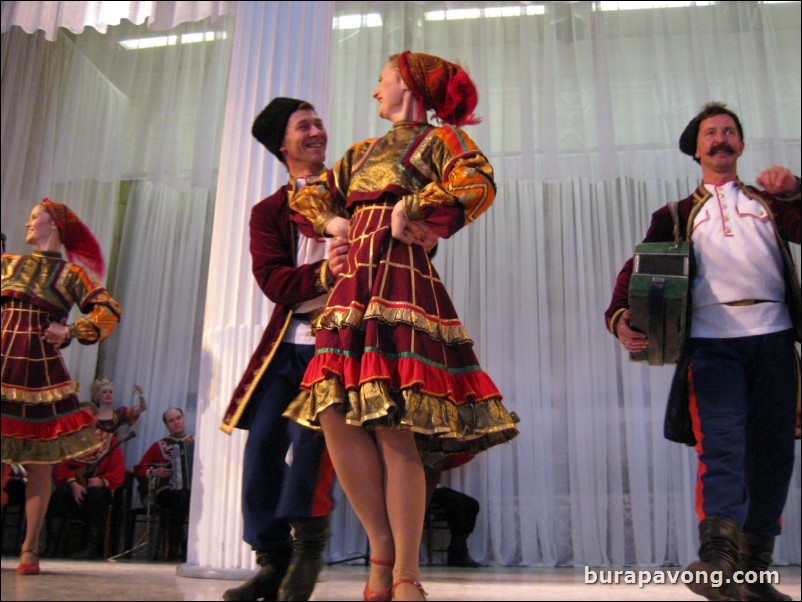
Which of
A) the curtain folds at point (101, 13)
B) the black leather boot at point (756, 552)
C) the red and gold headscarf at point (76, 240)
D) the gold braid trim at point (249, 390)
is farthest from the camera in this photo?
the curtain folds at point (101, 13)

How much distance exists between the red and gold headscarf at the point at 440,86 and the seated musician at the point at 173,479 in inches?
158

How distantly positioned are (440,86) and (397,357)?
802 mm

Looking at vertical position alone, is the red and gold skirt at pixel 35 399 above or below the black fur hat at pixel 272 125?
below

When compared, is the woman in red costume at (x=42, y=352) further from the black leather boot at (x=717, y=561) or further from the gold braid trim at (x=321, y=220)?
the black leather boot at (x=717, y=561)

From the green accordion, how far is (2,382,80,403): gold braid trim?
247 centimetres

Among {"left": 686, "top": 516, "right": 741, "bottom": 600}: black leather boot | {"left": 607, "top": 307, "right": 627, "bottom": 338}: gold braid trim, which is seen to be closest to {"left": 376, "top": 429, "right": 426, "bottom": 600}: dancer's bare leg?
{"left": 686, "top": 516, "right": 741, "bottom": 600}: black leather boot

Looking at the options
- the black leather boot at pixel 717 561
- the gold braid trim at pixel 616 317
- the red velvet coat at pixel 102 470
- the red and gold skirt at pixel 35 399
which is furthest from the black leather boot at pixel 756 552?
the red velvet coat at pixel 102 470

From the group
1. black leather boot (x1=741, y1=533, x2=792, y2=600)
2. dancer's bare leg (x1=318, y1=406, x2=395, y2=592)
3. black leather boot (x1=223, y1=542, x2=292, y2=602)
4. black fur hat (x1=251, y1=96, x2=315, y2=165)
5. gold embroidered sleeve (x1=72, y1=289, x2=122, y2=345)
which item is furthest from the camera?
gold embroidered sleeve (x1=72, y1=289, x2=122, y2=345)

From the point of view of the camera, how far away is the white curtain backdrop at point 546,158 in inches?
214

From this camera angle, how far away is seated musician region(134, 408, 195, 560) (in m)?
5.45

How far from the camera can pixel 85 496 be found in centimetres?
555

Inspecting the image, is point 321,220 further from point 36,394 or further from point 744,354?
point 36,394

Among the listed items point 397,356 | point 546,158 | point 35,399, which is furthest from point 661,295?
point 546,158

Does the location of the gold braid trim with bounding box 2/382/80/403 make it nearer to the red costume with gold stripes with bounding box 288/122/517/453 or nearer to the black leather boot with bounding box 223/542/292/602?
the black leather boot with bounding box 223/542/292/602
